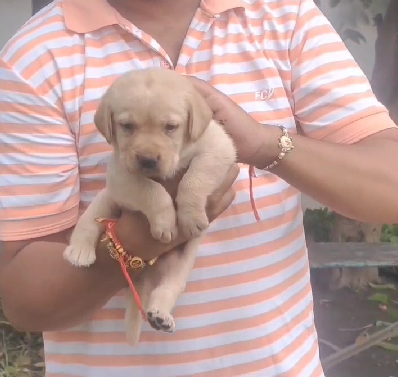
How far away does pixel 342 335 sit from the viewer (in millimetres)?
3258

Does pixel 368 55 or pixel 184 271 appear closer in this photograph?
pixel 184 271

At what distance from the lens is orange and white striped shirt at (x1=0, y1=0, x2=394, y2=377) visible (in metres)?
1.29

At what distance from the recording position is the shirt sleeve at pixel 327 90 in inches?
52.7

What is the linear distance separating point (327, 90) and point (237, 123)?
0.21 m

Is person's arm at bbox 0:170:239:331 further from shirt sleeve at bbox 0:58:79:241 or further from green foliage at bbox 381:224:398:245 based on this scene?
green foliage at bbox 381:224:398:245

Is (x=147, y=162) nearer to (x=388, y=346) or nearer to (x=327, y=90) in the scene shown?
(x=327, y=90)

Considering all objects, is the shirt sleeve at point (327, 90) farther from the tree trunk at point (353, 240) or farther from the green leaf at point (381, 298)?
the green leaf at point (381, 298)

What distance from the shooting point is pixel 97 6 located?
54.2 inches

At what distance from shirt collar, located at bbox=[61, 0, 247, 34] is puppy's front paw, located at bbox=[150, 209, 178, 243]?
1.31 feet

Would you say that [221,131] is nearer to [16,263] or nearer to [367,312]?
[16,263]

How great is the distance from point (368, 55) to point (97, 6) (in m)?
2.10

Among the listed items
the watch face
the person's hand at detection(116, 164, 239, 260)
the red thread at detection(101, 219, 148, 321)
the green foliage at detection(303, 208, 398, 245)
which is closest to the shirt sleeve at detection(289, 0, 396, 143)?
the watch face

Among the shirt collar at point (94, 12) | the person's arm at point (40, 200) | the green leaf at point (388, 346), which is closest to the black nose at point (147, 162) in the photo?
the person's arm at point (40, 200)

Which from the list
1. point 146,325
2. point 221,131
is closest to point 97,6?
point 221,131
